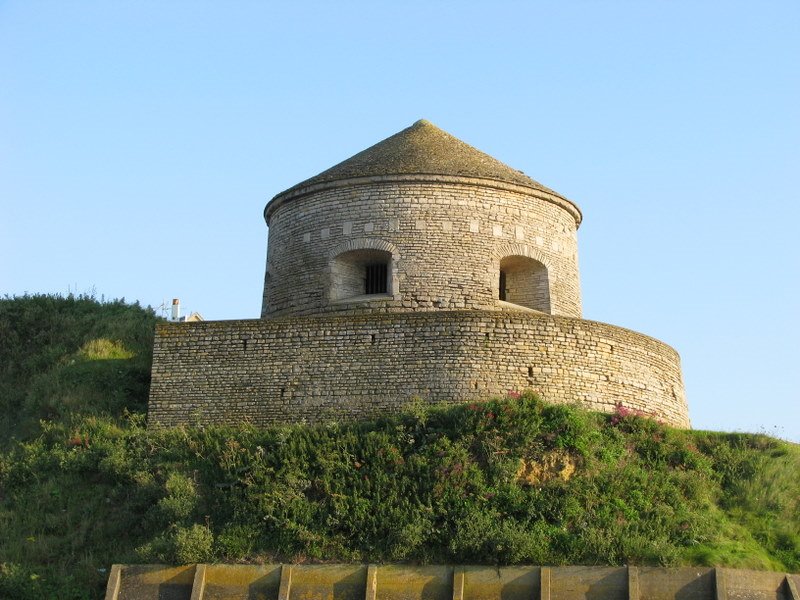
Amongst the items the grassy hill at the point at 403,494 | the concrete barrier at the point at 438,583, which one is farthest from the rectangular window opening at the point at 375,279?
the concrete barrier at the point at 438,583

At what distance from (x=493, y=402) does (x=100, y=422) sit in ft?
24.1

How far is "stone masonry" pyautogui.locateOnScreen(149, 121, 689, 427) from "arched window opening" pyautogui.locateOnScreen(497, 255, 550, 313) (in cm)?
3

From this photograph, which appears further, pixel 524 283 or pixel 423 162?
pixel 524 283

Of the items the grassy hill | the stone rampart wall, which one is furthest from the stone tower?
the grassy hill

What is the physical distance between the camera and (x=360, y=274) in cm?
2725

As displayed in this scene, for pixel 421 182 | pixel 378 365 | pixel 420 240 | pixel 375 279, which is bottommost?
pixel 378 365

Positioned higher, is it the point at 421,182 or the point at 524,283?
the point at 421,182

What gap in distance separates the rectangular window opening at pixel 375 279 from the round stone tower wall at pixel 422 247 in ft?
Result: 0.66

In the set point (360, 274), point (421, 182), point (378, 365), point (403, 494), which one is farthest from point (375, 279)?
point (403, 494)

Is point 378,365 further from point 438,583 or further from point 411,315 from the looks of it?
point 438,583

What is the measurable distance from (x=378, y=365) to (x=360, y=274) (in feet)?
12.5

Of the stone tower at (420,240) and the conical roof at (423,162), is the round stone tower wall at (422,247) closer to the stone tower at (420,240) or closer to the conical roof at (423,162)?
the stone tower at (420,240)

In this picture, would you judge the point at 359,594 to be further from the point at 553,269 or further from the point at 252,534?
the point at 553,269

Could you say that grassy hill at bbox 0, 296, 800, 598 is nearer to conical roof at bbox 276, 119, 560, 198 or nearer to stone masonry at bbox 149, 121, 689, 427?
stone masonry at bbox 149, 121, 689, 427
